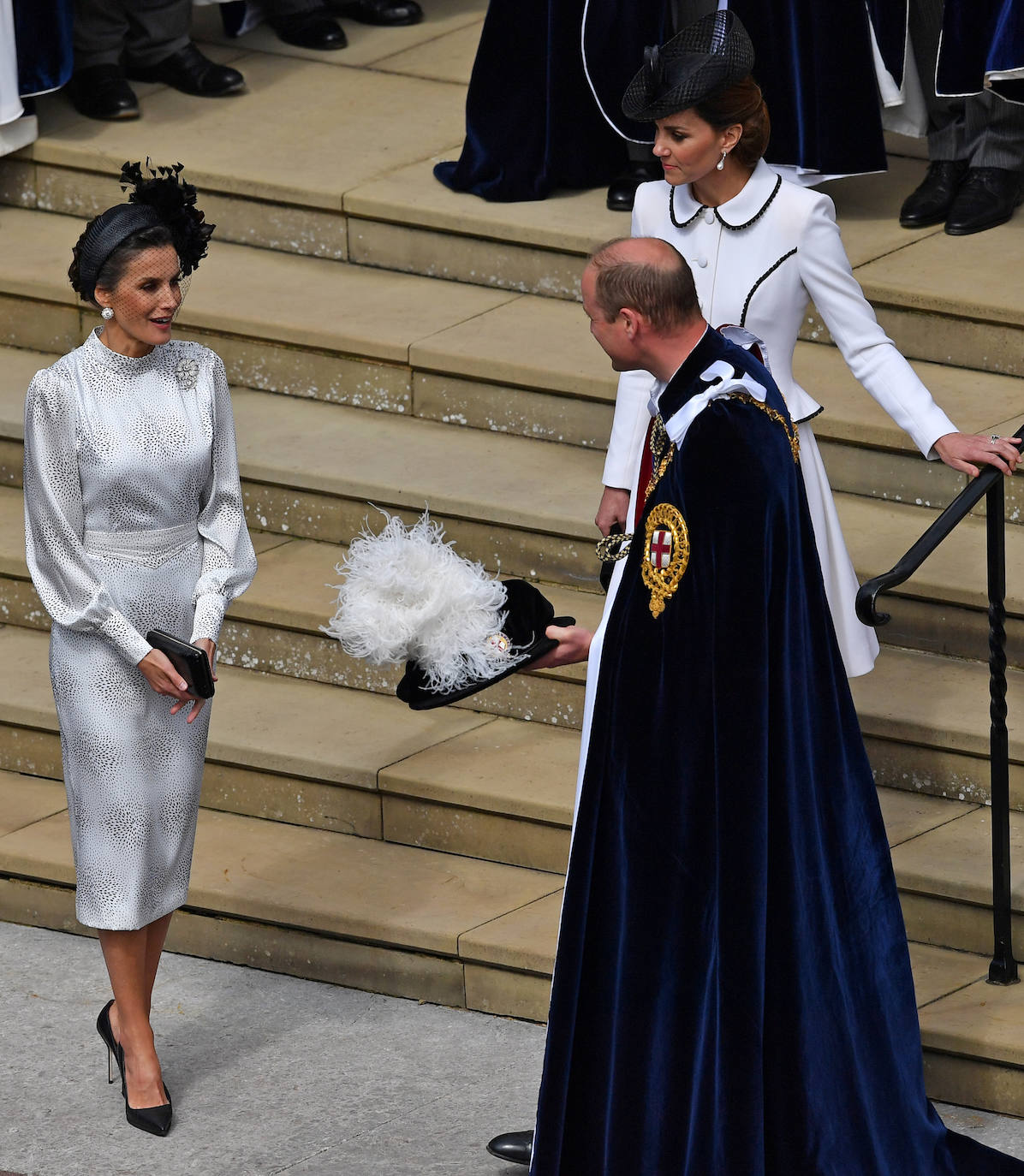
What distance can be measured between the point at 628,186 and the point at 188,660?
3158 mm

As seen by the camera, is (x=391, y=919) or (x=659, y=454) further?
(x=391, y=919)

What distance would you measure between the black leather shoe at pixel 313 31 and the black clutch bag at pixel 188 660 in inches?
185

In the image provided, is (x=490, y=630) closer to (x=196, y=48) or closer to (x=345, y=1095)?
(x=345, y=1095)

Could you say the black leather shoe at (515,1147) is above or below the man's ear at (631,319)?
below

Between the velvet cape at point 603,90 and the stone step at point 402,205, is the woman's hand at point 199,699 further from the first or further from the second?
the velvet cape at point 603,90

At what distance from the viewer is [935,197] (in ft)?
23.2

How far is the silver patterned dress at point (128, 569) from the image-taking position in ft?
15.5

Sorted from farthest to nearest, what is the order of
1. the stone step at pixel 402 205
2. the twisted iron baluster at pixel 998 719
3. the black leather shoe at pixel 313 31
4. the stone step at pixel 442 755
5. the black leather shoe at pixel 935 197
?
the black leather shoe at pixel 313 31 → the black leather shoe at pixel 935 197 → the stone step at pixel 402 205 → the stone step at pixel 442 755 → the twisted iron baluster at pixel 998 719

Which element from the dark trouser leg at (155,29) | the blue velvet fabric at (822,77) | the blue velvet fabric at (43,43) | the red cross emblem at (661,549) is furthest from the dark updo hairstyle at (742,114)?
the dark trouser leg at (155,29)

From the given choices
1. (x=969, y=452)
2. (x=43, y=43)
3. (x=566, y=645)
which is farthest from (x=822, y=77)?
(x=566, y=645)

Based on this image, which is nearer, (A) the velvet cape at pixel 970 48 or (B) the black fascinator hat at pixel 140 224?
(B) the black fascinator hat at pixel 140 224

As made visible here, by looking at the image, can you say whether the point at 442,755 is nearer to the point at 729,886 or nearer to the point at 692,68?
the point at 729,886

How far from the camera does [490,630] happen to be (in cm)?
447

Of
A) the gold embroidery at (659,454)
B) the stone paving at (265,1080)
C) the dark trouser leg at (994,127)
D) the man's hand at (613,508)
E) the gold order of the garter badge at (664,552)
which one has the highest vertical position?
the gold embroidery at (659,454)
